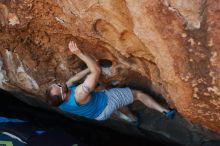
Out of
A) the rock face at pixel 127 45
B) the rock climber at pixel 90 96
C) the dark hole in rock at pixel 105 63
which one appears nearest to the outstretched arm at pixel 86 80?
the rock climber at pixel 90 96

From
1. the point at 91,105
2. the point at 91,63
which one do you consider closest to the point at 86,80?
the point at 91,63

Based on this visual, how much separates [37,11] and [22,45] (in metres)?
0.42

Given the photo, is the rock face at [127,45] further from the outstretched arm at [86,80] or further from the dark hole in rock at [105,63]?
the outstretched arm at [86,80]

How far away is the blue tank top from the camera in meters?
2.76

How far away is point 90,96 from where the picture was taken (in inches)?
108

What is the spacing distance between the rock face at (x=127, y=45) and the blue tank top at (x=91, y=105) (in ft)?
0.68

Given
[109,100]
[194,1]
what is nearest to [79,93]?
[109,100]

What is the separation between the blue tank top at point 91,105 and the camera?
2760 millimetres

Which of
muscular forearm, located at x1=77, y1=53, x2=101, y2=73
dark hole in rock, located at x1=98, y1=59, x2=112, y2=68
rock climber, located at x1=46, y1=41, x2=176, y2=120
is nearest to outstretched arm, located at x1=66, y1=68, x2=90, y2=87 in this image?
rock climber, located at x1=46, y1=41, x2=176, y2=120

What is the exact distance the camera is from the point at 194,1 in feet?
6.94

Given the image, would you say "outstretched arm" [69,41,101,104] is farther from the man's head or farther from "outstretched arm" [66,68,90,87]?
"outstretched arm" [66,68,90,87]

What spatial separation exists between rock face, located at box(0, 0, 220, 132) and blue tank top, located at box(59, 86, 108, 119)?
21cm

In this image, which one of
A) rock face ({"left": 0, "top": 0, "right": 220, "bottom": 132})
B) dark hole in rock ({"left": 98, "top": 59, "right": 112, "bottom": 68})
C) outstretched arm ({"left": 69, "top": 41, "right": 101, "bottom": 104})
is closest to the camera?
rock face ({"left": 0, "top": 0, "right": 220, "bottom": 132})

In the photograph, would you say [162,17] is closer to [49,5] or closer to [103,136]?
[49,5]
